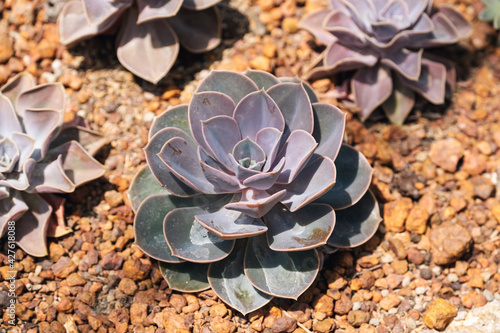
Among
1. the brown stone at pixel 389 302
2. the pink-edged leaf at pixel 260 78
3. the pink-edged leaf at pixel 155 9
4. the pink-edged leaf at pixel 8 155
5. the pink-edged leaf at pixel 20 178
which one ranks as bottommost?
the brown stone at pixel 389 302

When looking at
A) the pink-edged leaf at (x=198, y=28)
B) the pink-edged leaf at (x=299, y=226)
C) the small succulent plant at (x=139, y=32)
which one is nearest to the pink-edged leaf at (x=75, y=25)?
the small succulent plant at (x=139, y=32)

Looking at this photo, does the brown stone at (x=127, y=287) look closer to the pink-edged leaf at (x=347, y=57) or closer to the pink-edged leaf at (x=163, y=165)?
the pink-edged leaf at (x=163, y=165)

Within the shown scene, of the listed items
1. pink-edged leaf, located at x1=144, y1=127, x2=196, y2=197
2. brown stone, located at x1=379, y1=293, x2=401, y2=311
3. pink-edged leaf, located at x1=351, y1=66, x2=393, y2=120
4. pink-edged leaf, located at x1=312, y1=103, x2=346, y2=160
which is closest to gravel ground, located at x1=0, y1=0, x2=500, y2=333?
brown stone, located at x1=379, y1=293, x2=401, y2=311

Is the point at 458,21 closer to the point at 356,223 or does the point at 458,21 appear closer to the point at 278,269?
the point at 356,223

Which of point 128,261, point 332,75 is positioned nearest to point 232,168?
point 128,261

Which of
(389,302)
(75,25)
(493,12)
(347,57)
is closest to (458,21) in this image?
(493,12)
